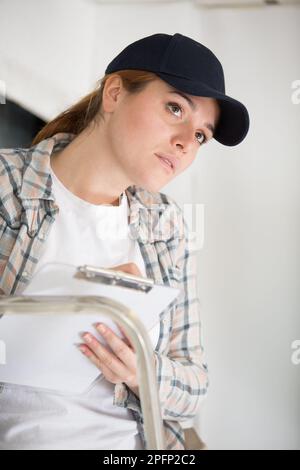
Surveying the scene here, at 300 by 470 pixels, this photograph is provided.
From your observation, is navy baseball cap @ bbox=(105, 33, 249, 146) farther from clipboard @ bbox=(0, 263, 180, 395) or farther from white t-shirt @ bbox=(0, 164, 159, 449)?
clipboard @ bbox=(0, 263, 180, 395)

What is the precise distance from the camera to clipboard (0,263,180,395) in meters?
0.52

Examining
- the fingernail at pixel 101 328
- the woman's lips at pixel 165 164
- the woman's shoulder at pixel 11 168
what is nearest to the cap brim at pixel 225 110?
the woman's lips at pixel 165 164

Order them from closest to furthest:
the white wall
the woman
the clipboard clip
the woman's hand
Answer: the clipboard clip < the woman's hand < the woman < the white wall

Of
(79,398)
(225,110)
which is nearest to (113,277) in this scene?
(79,398)

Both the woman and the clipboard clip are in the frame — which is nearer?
the clipboard clip

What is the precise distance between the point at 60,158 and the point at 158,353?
1.06 ft

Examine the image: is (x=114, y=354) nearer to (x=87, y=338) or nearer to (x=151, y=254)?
(x=87, y=338)

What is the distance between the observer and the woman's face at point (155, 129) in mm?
779

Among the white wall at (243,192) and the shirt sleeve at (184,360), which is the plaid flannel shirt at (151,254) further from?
the white wall at (243,192)

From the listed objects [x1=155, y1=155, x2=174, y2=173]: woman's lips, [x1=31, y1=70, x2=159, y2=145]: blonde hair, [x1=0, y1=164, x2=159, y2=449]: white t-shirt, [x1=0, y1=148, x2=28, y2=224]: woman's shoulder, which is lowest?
[x1=0, y1=164, x2=159, y2=449]: white t-shirt

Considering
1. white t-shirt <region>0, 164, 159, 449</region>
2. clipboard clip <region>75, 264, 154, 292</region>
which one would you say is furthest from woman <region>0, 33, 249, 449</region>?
clipboard clip <region>75, 264, 154, 292</region>

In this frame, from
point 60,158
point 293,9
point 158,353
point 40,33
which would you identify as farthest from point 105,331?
point 293,9

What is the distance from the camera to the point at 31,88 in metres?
1.06

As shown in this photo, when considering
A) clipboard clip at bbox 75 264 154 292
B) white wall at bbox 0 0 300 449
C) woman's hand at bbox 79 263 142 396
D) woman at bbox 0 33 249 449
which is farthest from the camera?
white wall at bbox 0 0 300 449
